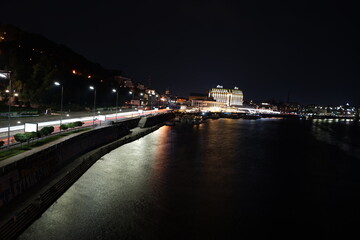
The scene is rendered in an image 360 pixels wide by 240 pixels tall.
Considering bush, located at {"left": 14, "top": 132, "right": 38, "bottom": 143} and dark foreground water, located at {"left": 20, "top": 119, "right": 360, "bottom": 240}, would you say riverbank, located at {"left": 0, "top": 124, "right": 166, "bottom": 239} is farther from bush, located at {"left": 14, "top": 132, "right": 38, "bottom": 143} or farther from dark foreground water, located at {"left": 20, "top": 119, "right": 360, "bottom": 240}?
bush, located at {"left": 14, "top": 132, "right": 38, "bottom": 143}

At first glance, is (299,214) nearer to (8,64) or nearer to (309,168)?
(309,168)

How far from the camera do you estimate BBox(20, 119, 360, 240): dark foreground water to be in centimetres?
1509

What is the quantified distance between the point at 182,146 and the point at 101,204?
24467 mm

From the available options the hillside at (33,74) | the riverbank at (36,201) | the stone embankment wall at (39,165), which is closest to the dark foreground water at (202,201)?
the riverbank at (36,201)

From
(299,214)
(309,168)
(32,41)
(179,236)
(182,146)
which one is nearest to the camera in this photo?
(179,236)

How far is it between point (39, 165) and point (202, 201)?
34.8 ft

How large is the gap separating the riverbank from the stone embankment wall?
17.2 inches

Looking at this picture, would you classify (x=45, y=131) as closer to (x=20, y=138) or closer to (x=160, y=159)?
(x=20, y=138)

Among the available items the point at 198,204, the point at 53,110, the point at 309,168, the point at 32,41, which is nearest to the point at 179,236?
the point at 198,204

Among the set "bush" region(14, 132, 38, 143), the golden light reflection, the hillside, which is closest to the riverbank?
"bush" region(14, 132, 38, 143)

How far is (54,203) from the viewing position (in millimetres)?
16922

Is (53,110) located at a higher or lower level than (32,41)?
lower

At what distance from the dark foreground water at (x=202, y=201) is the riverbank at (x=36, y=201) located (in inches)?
16.9

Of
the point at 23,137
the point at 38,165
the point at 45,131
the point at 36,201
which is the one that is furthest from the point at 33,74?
the point at 36,201
